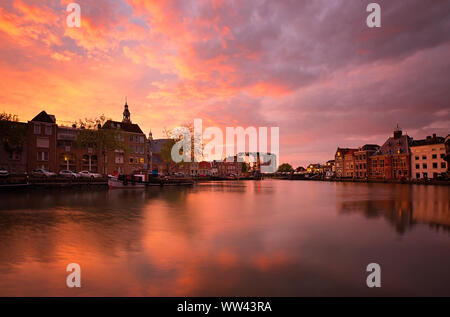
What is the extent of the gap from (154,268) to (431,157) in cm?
10146

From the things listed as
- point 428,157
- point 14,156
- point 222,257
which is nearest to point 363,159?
point 428,157

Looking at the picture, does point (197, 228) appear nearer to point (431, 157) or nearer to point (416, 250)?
point (416, 250)

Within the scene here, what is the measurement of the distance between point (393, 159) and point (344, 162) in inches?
1206

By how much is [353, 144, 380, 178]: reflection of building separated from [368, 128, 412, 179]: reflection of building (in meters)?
3.29

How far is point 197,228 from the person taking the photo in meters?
14.5

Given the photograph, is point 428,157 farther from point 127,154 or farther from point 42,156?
point 42,156

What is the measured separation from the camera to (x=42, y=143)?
64.2 metres

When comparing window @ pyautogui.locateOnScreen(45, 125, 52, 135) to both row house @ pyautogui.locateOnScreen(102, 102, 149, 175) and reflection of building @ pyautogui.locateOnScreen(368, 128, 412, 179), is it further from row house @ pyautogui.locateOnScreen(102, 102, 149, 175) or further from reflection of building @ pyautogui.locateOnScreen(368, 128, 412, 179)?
reflection of building @ pyautogui.locateOnScreen(368, 128, 412, 179)

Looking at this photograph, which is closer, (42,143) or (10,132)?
(10,132)

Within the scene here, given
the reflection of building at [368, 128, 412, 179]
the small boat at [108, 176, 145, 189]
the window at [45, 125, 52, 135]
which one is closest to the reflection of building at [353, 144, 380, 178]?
the reflection of building at [368, 128, 412, 179]

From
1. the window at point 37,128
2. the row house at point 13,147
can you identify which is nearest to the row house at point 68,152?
the window at point 37,128

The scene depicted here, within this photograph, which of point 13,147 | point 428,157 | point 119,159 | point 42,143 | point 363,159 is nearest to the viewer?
point 13,147

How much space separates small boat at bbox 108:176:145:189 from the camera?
172 feet

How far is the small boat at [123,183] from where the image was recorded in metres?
52.5
